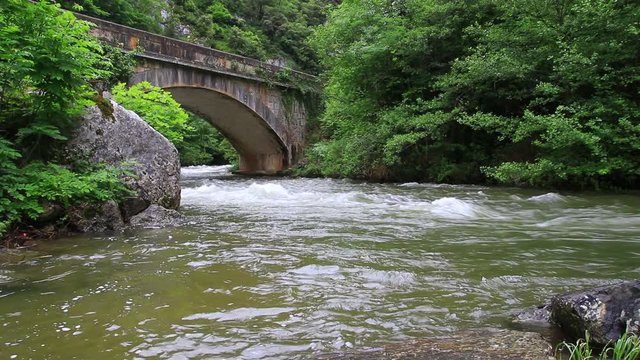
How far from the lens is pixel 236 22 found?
41.5 meters

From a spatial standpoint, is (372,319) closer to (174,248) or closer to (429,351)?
(429,351)

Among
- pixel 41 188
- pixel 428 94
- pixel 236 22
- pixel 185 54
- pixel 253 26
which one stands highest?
pixel 253 26

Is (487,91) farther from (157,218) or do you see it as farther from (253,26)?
(253,26)


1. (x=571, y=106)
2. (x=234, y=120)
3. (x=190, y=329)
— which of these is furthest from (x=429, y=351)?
(x=234, y=120)

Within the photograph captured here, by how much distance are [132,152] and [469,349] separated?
6.45m

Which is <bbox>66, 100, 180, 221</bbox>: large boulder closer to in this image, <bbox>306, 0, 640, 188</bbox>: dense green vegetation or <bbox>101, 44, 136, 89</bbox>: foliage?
<bbox>101, 44, 136, 89</bbox>: foliage

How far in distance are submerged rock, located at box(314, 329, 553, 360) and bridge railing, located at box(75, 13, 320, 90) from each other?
1277 centimetres

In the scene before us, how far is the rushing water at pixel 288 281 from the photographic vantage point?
2.96 meters

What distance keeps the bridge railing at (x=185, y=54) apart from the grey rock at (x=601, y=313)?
1313 centimetres

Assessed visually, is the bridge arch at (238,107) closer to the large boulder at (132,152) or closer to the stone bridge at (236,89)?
the stone bridge at (236,89)

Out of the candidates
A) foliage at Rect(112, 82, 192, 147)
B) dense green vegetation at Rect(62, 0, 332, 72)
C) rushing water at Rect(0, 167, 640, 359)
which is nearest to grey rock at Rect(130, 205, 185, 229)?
rushing water at Rect(0, 167, 640, 359)

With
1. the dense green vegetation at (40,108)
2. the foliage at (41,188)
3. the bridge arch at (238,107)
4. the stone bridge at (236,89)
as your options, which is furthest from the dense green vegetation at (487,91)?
the dense green vegetation at (40,108)

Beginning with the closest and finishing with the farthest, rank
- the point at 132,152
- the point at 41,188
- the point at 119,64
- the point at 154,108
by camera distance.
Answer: the point at 41,188 < the point at 132,152 < the point at 154,108 < the point at 119,64

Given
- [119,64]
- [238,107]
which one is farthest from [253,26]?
[119,64]
